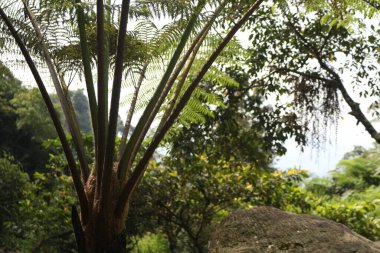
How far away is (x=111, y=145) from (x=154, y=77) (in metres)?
1.22

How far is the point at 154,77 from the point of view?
328 cm

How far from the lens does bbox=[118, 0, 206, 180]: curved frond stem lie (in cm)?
250

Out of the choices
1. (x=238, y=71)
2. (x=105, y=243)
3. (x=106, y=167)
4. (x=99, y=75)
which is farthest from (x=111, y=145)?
(x=238, y=71)

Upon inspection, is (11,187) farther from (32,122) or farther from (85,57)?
(32,122)

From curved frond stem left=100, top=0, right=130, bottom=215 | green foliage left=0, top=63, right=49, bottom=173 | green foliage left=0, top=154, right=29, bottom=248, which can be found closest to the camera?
curved frond stem left=100, top=0, right=130, bottom=215

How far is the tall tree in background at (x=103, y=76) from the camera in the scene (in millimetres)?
2162

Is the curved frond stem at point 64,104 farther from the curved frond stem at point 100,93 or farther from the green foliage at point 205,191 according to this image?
the green foliage at point 205,191

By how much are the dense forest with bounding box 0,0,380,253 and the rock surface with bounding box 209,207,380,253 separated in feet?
2.10

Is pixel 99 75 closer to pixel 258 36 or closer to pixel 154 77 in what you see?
pixel 154 77

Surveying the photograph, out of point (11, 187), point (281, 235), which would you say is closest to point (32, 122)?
point (11, 187)

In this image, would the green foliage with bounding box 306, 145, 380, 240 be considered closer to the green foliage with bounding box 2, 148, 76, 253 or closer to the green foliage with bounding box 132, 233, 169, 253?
the green foliage with bounding box 132, 233, 169, 253

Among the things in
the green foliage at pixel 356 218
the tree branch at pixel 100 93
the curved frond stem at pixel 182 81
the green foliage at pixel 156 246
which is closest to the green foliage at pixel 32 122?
the green foliage at pixel 156 246

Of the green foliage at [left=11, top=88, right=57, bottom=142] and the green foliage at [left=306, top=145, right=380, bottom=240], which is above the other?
the green foliage at [left=11, top=88, right=57, bottom=142]

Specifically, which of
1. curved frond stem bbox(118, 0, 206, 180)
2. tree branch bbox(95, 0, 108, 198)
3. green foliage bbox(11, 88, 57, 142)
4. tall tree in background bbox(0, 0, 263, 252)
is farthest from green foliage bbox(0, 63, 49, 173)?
tree branch bbox(95, 0, 108, 198)
